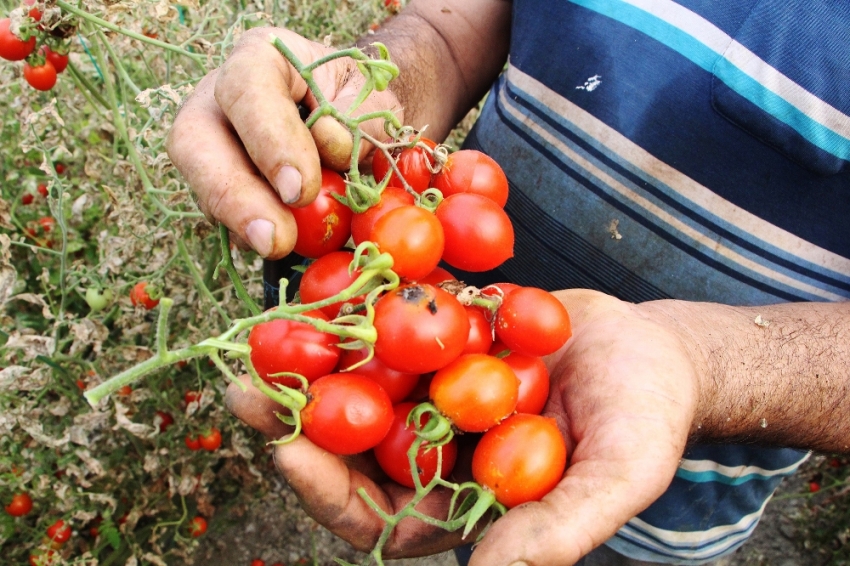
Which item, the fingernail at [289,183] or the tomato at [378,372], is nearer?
the fingernail at [289,183]

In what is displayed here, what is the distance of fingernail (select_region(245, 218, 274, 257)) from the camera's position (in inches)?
46.0

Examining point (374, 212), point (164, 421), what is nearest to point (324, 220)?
point (374, 212)

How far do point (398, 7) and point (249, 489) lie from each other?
236 cm

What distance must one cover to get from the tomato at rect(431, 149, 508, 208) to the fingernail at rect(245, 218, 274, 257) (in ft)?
1.39

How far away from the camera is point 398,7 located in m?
3.14

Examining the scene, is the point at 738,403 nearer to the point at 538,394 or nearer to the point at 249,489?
the point at 538,394

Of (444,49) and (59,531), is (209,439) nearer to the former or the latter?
(59,531)

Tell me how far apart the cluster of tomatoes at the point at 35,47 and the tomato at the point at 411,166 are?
109 centimetres

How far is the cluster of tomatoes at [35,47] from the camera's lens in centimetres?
178

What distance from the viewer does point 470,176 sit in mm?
1386

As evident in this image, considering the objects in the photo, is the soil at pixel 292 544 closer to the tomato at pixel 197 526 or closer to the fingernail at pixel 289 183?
the tomato at pixel 197 526

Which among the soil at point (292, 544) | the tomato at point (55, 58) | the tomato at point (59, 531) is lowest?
the soil at point (292, 544)

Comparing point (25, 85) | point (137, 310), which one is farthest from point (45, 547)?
point (25, 85)

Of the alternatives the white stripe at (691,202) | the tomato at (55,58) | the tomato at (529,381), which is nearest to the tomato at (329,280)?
the tomato at (529,381)
